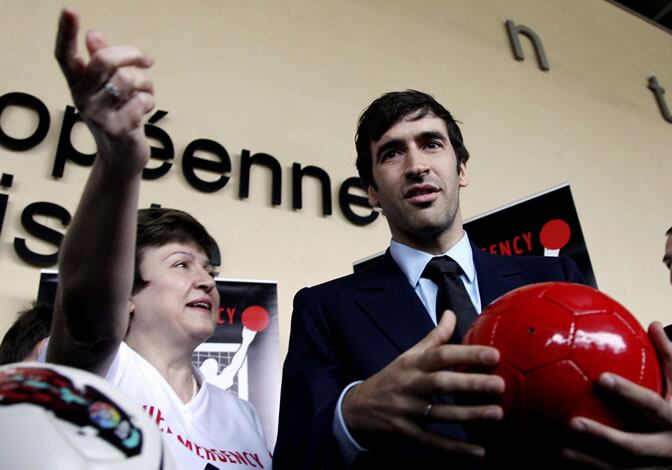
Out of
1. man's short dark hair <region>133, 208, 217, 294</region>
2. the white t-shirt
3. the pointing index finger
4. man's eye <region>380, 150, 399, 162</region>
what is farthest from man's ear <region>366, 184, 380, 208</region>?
the pointing index finger

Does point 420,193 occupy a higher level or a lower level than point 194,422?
higher

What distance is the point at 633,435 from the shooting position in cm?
71

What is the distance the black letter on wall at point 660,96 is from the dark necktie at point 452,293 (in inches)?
173

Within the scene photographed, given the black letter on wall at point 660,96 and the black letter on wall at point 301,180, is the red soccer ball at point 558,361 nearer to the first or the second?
the black letter on wall at point 301,180

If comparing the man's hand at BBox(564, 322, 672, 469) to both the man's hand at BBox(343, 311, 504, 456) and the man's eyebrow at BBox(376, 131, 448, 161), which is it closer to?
the man's hand at BBox(343, 311, 504, 456)

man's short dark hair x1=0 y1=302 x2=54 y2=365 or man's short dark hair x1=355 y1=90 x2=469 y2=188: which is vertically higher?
man's short dark hair x1=355 y1=90 x2=469 y2=188

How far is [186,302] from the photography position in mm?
1571

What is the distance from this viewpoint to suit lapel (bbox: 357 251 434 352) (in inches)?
46.1

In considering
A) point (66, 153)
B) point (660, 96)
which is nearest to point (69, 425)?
point (66, 153)

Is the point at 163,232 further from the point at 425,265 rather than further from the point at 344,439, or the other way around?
the point at 344,439

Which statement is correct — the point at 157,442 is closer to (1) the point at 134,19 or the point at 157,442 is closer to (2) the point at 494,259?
(2) the point at 494,259

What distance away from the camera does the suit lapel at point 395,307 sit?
1.17 meters

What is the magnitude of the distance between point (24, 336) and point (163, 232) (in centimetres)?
52

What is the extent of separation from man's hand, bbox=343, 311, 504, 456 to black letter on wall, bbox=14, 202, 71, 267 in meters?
1.64
